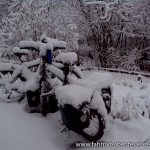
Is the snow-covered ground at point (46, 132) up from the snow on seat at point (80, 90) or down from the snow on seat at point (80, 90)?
down

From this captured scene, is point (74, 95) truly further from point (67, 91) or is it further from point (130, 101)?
point (130, 101)

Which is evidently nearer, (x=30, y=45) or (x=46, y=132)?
(x=46, y=132)

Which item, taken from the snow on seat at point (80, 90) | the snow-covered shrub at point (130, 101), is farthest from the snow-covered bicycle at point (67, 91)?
the snow-covered shrub at point (130, 101)

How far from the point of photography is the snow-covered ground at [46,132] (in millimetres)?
3701

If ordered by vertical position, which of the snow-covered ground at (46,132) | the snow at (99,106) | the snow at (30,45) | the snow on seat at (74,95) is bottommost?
the snow-covered ground at (46,132)

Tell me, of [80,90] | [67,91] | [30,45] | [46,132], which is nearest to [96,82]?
[80,90]

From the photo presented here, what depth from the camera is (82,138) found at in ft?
12.7

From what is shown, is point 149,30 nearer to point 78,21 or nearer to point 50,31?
point 78,21

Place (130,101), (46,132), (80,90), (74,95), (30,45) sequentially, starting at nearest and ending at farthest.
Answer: (74,95) → (80,90) → (46,132) → (30,45) → (130,101)

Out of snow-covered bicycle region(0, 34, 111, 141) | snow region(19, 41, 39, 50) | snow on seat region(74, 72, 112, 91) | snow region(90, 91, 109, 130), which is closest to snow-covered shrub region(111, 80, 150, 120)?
snow on seat region(74, 72, 112, 91)

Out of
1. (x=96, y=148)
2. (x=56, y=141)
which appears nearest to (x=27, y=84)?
(x=56, y=141)

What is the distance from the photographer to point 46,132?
4.06 metres

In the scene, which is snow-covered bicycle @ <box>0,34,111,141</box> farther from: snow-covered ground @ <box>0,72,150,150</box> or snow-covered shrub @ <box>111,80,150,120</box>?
snow-covered shrub @ <box>111,80,150,120</box>

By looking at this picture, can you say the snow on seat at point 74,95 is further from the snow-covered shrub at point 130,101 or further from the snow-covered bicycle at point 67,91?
the snow-covered shrub at point 130,101
